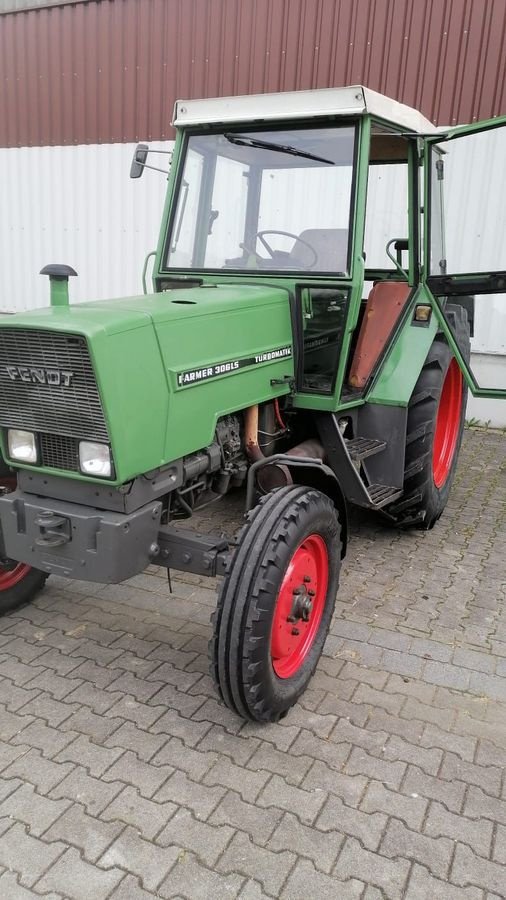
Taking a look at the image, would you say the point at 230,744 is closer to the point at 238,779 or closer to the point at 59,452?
the point at 238,779

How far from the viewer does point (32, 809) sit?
7.13ft

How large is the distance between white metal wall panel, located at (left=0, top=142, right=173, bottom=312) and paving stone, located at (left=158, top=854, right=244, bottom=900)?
6.93m

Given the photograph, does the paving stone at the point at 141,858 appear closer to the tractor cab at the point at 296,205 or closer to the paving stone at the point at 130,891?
the paving stone at the point at 130,891

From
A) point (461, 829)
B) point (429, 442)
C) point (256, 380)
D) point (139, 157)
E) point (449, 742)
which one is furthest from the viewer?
point (429, 442)

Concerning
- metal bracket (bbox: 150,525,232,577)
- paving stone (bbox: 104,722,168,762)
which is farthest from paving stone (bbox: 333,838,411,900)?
metal bracket (bbox: 150,525,232,577)

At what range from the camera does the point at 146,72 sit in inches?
299

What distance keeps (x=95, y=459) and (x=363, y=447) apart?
1.75m

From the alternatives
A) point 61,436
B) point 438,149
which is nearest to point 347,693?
point 61,436

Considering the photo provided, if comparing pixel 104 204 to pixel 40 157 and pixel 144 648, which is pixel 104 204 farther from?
pixel 144 648

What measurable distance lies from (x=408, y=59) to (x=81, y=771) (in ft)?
22.0

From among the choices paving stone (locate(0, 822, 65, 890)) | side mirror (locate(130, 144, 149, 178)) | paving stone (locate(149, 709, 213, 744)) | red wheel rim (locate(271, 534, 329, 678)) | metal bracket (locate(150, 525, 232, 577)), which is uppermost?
side mirror (locate(130, 144, 149, 178))

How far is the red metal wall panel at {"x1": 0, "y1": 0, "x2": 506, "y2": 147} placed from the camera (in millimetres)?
6453

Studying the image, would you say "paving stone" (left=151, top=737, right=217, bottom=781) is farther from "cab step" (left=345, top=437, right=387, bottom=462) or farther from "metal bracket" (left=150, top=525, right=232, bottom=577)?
"cab step" (left=345, top=437, right=387, bottom=462)

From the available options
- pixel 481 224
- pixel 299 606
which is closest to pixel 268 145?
pixel 299 606
